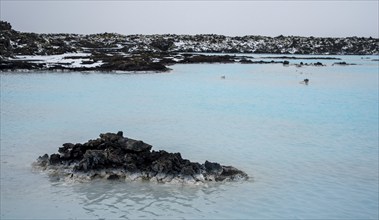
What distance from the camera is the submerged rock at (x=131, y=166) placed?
8.27 metres

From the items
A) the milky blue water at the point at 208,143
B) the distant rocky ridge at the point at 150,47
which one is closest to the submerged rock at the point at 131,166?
the milky blue water at the point at 208,143

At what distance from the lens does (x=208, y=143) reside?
11.2 m

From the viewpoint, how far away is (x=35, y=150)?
1023 centimetres

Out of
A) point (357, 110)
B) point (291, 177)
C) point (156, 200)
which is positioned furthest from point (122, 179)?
point (357, 110)

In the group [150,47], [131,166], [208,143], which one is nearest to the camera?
[131,166]

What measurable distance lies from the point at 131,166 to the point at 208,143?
129 inches

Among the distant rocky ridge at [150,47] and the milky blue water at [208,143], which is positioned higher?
the distant rocky ridge at [150,47]

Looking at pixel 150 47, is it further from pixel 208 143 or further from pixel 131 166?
pixel 131 166

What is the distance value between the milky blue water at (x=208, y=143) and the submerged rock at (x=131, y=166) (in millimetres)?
276

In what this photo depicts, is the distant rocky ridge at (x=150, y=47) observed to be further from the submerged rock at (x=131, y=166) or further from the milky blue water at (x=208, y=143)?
the submerged rock at (x=131, y=166)

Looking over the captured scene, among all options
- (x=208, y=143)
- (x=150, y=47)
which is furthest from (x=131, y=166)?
(x=150, y=47)

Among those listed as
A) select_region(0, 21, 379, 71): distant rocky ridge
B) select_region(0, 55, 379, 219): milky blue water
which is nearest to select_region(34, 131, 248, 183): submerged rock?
select_region(0, 55, 379, 219): milky blue water

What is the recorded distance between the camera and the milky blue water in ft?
22.9

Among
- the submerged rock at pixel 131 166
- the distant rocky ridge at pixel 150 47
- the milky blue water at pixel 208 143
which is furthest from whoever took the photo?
the distant rocky ridge at pixel 150 47
